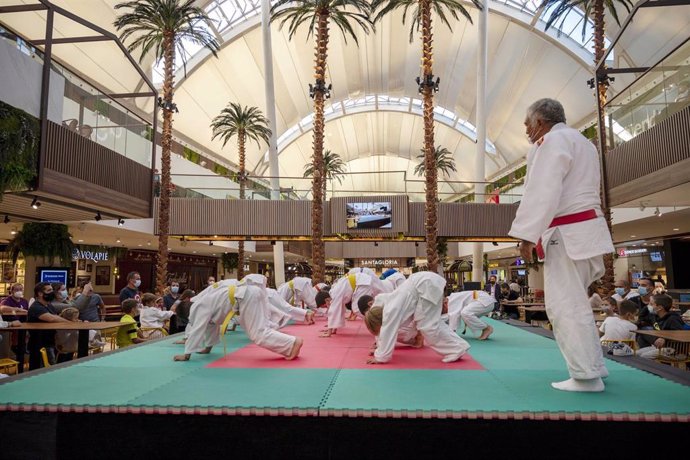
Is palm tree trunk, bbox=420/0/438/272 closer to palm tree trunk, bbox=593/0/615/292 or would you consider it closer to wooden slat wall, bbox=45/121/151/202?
palm tree trunk, bbox=593/0/615/292

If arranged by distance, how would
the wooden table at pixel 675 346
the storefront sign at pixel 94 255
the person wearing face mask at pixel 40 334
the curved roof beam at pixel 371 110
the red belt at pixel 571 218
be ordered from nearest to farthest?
the red belt at pixel 571 218 < the wooden table at pixel 675 346 < the person wearing face mask at pixel 40 334 < the storefront sign at pixel 94 255 < the curved roof beam at pixel 371 110

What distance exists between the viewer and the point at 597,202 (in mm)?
3238

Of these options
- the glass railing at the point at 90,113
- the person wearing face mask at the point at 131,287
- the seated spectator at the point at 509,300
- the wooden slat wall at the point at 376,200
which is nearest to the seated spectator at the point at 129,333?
the person wearing face mask at the point at 131,287

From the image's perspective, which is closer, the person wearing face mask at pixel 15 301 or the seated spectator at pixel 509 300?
the person wearing face mask at pixel 15 301

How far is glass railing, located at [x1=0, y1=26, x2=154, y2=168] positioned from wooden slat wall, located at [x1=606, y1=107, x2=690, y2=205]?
10.3 metres

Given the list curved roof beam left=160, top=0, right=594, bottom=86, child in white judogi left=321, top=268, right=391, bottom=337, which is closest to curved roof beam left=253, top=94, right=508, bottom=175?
curved roof beam left=160, top=0, right=594, bottom=86

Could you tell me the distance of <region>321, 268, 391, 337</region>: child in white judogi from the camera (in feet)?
21.9

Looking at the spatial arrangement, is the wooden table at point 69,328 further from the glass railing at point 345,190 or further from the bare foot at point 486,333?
the glass railing at point 345,190

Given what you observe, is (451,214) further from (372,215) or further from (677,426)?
(677,426)

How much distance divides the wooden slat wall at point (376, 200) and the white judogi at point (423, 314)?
14713mm

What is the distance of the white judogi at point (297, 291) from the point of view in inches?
358

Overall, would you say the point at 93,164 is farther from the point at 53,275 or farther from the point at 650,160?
the point at 650,160

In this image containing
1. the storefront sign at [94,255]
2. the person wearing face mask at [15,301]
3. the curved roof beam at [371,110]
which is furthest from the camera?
the curved roof beam at [371,110]

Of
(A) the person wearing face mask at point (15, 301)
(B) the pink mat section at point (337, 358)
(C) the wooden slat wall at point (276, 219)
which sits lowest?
(B) the pink mat section at point (337, 358)
